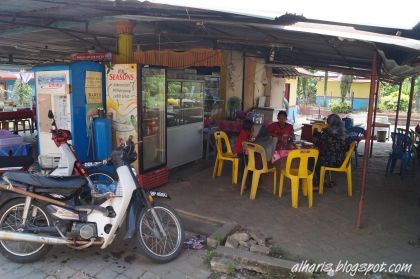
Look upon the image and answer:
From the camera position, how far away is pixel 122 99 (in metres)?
5.45

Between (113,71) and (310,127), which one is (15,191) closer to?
(113,71)

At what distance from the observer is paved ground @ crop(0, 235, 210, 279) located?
10.9 ft

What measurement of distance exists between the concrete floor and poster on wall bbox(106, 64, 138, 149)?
118 centimetres

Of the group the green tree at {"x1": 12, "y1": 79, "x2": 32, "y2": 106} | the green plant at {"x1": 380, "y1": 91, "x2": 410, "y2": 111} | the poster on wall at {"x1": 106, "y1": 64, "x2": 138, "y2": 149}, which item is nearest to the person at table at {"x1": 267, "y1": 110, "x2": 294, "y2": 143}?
the poster on wall at {"x1": 106, "y1": 64, "x2": 138, "y2": 149}

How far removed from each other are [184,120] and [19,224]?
409cm

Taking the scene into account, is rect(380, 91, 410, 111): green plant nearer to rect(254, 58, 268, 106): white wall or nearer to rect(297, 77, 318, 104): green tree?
rect(297, 77, 318, 104): green tree

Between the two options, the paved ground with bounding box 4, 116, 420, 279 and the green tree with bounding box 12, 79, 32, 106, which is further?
the green tree with bounding box 12, 79, 32, 106

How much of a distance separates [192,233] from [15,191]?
6.50 ft

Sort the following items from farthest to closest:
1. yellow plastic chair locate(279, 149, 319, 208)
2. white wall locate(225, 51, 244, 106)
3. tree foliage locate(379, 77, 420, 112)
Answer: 1. tree foliage locate(379, 77, 420, 112)
2. white wall locate(225, 51, 244, 106)
3. yellow plastic chair locate(279, 149, 319, 208)

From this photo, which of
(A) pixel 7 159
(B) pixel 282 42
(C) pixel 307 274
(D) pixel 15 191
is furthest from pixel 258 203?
(A) pixel 7 159

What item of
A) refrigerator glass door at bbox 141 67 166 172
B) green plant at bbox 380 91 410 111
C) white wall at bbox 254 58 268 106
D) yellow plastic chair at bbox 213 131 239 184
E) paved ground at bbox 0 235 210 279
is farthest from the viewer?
green plant at bbox 380 91 410 111

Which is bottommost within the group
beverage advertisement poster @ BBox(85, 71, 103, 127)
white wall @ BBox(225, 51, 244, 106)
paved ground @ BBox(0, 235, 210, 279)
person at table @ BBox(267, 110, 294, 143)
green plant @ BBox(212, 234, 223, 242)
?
paved ground @ BBox(0, 235, 210, 279)

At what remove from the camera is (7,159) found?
16.3 ft

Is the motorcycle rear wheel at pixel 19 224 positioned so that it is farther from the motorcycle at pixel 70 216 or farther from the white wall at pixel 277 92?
the white wall at pixel 277 92
